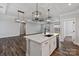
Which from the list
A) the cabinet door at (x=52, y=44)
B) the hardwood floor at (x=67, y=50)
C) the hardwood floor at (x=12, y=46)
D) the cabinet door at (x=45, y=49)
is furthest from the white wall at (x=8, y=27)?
the hardwood floor at (x=67, y=50)

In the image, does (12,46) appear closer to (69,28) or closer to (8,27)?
(8,27)

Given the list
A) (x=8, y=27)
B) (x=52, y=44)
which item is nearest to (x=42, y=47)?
(x=52, y=44)

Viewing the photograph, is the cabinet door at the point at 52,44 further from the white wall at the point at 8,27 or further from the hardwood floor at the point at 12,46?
the white wall at the point at 8,27

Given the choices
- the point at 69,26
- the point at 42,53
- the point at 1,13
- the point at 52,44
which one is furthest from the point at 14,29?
the point at 69,26

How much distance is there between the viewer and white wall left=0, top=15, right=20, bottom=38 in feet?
3.10

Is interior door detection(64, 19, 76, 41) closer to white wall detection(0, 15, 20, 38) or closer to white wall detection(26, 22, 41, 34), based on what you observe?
white wall detection(26, 22, 41, 34)

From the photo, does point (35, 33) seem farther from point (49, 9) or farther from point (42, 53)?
point (49, 9)

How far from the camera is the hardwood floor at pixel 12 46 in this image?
960mm

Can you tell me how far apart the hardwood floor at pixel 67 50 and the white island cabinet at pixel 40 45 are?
88mm

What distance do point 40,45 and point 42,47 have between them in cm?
4

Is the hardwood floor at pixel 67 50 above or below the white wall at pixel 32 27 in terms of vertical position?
below

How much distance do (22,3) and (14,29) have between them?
399 mm

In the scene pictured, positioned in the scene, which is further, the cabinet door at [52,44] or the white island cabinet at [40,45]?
the cabinet door at [52,44]

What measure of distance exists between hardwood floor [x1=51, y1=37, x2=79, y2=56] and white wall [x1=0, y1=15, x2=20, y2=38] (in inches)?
26.2
